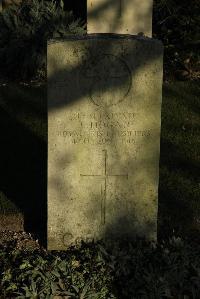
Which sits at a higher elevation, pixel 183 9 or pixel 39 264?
pixel 183 9

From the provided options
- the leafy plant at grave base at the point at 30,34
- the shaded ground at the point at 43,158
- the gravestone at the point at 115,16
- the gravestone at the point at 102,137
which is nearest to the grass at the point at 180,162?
the shaded ground at the point at 43,158

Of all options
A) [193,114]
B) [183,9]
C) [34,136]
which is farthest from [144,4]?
[34,136]

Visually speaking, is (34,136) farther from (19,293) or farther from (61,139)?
(19,293)

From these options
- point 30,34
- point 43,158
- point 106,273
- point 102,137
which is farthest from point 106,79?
point 30,34

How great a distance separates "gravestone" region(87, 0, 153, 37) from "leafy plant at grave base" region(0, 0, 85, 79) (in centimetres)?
63

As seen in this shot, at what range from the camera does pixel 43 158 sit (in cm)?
711

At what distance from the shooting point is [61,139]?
4.67 meters

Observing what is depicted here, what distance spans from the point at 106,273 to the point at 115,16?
21.9 feet

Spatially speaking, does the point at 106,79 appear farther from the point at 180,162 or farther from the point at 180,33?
the point at 180,33

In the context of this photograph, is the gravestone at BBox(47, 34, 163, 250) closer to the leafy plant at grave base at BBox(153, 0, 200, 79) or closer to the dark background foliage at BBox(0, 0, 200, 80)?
the dark background foliage at BBox(0, 0, 200, 80)

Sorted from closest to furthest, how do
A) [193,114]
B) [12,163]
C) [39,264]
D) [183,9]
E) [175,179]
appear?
[39,264] → [175,179] → [12,163] → [193,114] → [183,9]

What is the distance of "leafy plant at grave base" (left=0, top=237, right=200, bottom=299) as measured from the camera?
4.15 metres

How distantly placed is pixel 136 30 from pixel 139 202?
Result: 6.16 m

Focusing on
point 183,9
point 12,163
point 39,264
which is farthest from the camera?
point 183,9
